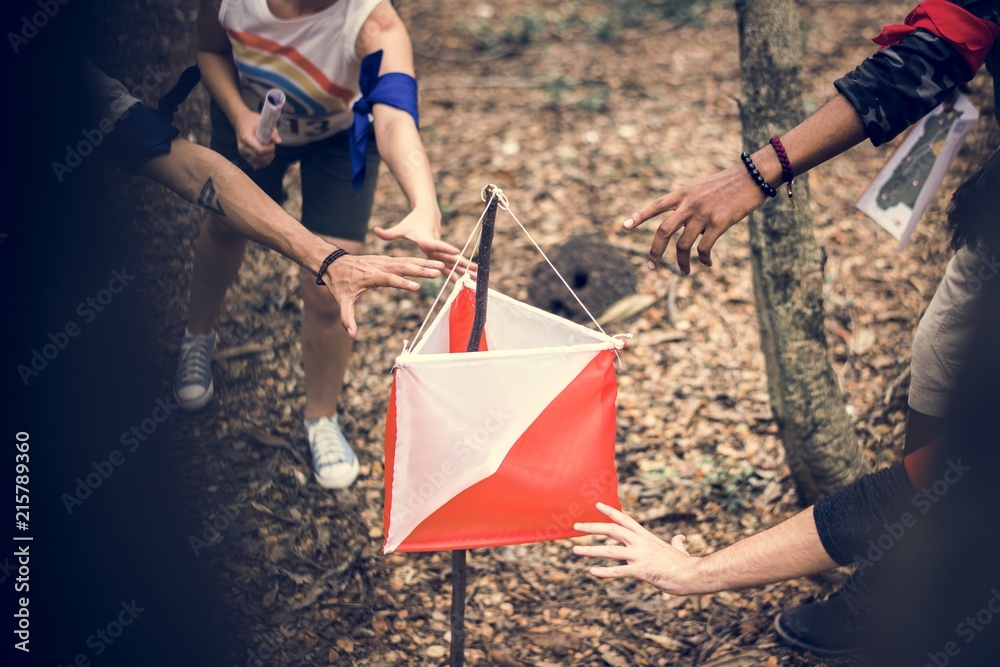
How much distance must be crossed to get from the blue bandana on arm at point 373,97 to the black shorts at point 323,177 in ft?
0.77

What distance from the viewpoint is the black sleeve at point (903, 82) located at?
163 centimetres

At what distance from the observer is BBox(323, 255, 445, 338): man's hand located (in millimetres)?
1738

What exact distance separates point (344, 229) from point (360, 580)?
Result: 47.4 inches

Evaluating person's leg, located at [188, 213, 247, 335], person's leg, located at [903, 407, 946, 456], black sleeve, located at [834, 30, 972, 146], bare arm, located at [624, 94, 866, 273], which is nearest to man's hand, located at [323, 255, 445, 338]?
bare arm, located at [624, 94, 866, 273]

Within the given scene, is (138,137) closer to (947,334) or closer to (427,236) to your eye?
(427,236)

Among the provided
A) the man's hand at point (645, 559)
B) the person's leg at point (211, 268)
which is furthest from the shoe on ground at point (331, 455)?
the man's hand at point (645, 559)

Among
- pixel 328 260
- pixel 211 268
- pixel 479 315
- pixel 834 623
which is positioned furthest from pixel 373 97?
pixel 834 623

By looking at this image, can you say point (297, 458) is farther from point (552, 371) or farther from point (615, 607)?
point (552, 371)

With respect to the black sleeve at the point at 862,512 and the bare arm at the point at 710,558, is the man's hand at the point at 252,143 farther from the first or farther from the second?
the black sleeve at the point at 862,512

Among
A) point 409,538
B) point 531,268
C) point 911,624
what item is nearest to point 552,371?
point 409,538

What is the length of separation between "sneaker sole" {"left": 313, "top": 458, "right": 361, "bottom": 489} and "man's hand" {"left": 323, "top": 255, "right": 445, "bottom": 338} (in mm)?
1244

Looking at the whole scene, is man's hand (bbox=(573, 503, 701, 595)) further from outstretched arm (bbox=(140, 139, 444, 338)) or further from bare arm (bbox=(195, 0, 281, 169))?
bare arm (bbox=(195, 0, 281, 169))

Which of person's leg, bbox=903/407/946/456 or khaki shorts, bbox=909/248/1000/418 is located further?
person's leg, bbox=903/407/946/456

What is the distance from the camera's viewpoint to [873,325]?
343 centimetres
